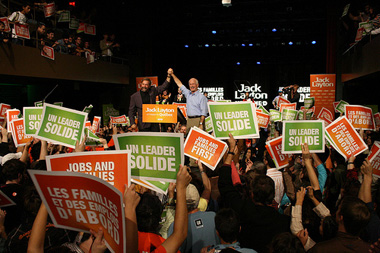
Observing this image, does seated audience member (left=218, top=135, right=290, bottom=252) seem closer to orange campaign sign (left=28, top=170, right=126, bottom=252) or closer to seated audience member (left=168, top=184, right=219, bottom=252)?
seated audience member (left=168, top=184, right=219, bottom=252)

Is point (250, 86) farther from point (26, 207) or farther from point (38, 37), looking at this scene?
point (26, 207)

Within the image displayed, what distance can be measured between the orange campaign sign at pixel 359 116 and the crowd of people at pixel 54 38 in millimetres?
9369

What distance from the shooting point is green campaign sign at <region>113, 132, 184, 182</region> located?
9.10 feet

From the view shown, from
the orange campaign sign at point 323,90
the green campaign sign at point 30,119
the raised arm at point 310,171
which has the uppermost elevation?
the orange campaign sign at point 323,90

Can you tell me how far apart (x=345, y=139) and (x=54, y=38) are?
44.0 feet

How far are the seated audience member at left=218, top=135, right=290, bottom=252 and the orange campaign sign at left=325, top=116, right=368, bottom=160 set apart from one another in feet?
7.10

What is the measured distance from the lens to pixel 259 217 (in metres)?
2.60

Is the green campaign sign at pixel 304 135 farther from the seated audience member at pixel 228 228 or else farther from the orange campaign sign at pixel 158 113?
the orange campaign sign at pixel 158 113

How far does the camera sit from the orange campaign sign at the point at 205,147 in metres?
3.92

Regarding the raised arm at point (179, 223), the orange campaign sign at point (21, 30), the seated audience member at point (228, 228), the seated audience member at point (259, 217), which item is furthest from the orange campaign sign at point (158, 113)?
the orange campaign sign at point (21, 30)

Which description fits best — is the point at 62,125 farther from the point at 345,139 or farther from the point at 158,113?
the point at 158,113

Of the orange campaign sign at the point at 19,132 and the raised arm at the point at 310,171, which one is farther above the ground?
the orange campaign sign at the point at 19,132

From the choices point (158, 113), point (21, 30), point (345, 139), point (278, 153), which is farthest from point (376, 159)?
point (21, 30)

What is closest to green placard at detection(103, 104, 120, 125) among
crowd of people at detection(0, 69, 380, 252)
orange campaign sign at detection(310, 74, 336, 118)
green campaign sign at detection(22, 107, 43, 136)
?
orange campaign sign at detection(310, 74, 336, 118)
